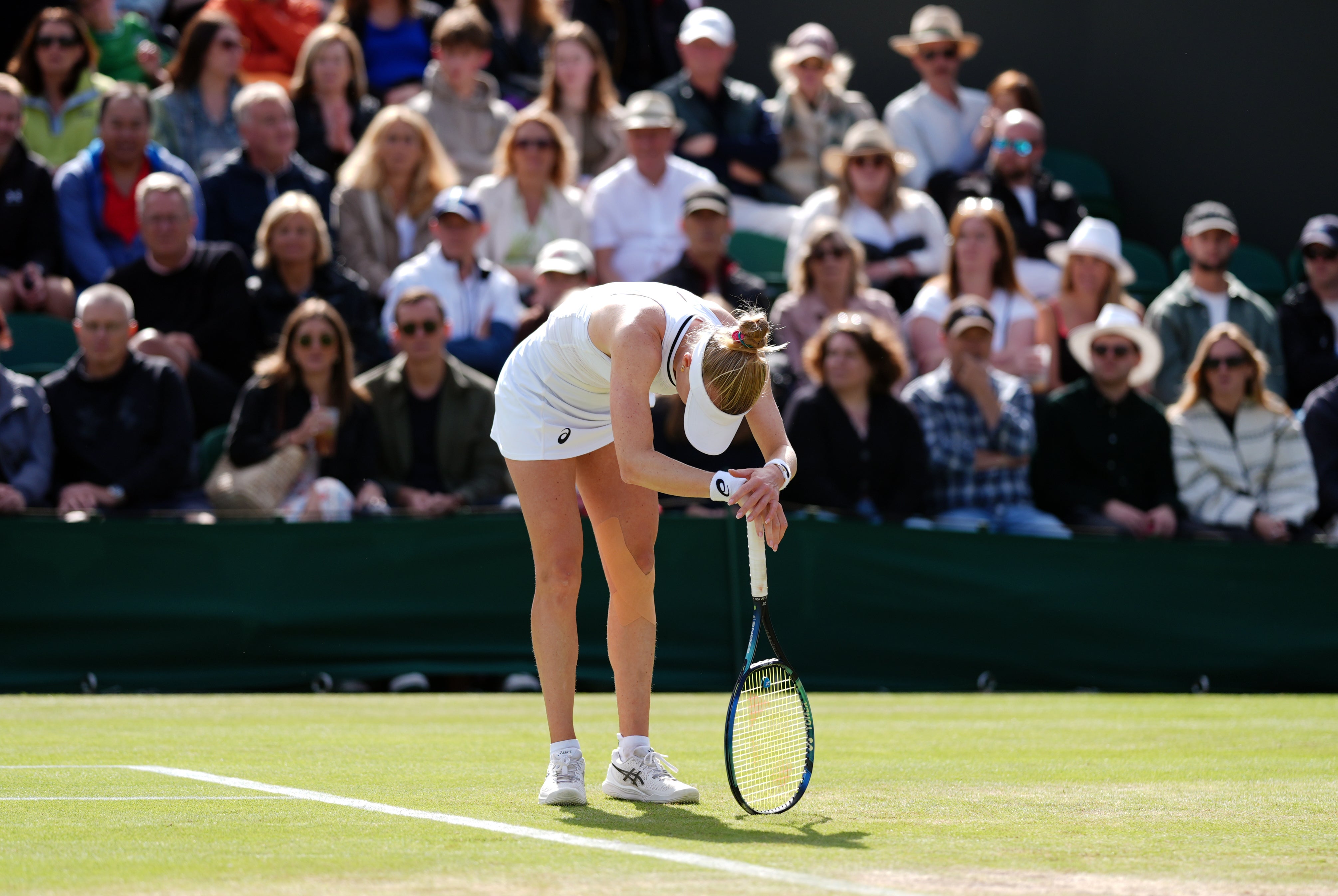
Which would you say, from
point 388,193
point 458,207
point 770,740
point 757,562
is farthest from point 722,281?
point 770,740

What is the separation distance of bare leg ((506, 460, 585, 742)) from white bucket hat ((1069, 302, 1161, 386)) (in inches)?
267

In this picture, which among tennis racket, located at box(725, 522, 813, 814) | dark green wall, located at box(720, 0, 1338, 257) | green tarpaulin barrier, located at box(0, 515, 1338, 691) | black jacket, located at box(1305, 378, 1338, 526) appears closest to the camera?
tennis racket, located at box(725, 522, 813, 814)

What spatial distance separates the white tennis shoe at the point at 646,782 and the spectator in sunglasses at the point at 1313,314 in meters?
8.74

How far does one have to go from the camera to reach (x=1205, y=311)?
40.8 feet

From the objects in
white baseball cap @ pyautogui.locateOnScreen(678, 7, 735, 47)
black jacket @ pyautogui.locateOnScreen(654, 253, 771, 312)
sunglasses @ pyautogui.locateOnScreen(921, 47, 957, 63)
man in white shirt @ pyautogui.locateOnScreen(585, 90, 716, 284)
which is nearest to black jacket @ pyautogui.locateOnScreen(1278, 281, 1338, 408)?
sunglasses @ pyautogui.locateOnScreen(921, 47, 957, 63)

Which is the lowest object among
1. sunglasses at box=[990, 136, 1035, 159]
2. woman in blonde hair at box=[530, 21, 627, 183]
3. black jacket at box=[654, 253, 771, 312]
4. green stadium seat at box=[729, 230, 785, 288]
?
black jacket at box=[654, 253, 771, 312]

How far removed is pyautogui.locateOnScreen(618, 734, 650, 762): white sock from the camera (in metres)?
5.37

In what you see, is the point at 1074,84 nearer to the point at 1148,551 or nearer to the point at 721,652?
the point at 1148,551

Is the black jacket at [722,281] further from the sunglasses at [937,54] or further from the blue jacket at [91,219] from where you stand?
the sunglasses at [937,54]

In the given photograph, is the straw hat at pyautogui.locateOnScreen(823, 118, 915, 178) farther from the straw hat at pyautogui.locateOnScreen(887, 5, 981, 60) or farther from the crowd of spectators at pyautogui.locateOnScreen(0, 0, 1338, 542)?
the straw hat at pyautogui.locateOnScreen(887, 5, 981, 60)

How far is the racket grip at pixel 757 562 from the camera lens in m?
5.00

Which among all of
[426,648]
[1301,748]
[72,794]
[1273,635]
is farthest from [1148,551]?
[72,794]

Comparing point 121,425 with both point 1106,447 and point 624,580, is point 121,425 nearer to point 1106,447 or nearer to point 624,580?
point 624,580

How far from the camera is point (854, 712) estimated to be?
8.72 m
